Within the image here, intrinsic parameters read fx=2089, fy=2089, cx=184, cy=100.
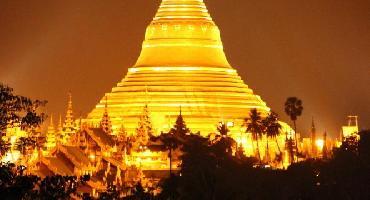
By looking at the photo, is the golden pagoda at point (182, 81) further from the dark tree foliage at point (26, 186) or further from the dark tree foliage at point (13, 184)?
the dark tree foliage at point (13, 184)

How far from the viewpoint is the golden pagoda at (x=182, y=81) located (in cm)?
10512

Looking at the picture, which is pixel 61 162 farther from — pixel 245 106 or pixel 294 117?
pixel 245 106

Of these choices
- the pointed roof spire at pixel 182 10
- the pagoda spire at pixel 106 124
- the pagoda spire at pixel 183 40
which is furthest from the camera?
the pointed roof spire at pixel 182 10

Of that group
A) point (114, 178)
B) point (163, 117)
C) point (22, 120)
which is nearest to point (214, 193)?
point (22, 120)

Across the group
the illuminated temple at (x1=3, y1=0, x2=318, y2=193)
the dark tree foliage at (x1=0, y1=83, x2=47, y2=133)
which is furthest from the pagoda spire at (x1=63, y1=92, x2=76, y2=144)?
the dark tree foliage at (x1=0, y1=83, x2=47, y2=133)

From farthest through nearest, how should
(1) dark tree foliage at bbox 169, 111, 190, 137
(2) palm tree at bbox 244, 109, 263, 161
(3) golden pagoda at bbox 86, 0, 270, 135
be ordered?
(3) golden pagoda at bbox 86, 0, 270, 135, (2) palm tree at bbox 244, 109, 263, 161, (1) dark tree foliage at bbox 169, 111, 190, 137

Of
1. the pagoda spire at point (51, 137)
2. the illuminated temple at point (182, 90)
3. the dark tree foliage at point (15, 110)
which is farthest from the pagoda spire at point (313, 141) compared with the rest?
the dark tree foliage at point (15, 110)

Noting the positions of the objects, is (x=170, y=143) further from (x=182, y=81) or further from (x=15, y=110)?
(x=15, y=110)

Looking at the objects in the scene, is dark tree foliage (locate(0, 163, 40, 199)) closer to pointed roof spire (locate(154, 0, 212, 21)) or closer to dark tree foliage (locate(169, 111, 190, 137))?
dark tree foliage (locate(169, 111, 190, 137))

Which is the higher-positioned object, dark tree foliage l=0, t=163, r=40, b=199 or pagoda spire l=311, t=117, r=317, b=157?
pagoda spire l=311, t=117, r=317, b=157

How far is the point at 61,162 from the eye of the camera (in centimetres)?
7600

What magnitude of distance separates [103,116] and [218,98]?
8.07 metres

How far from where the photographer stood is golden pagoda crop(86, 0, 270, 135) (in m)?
105

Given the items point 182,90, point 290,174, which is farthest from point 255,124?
point 290,174
